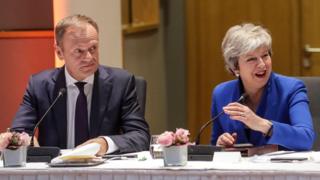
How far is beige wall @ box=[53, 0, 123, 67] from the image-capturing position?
4.53 metres

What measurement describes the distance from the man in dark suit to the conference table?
1.93 ft

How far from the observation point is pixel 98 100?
10.6 ft

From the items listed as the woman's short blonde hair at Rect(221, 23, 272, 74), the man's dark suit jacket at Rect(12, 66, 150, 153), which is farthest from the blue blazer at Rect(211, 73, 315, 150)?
the man's dark suit jacket at Rect(12, 66, 150, 153)

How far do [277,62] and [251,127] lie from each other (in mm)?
3002

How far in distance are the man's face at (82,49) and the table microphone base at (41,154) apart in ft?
1.81

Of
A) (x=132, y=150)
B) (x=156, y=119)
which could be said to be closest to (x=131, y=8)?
(x=156, y=119)

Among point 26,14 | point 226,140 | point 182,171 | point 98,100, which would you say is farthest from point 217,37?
point 182,171

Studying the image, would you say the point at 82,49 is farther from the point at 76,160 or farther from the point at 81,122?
the point at 76,160

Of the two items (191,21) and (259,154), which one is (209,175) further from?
(191,21)

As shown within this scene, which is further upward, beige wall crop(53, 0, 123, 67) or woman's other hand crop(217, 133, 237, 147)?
beige wall crop(53, 0, 123, 67)

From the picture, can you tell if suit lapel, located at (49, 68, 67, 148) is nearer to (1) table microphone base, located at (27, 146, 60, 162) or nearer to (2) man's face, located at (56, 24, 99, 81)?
(2) man's face, located at (56, 24, 99, 81)

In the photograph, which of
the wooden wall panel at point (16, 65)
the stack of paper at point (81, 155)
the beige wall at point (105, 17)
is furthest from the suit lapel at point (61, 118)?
the wooden wall panel at point (16, 65)

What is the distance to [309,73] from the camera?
5.76 m

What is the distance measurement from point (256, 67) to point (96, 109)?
71 centimetres
